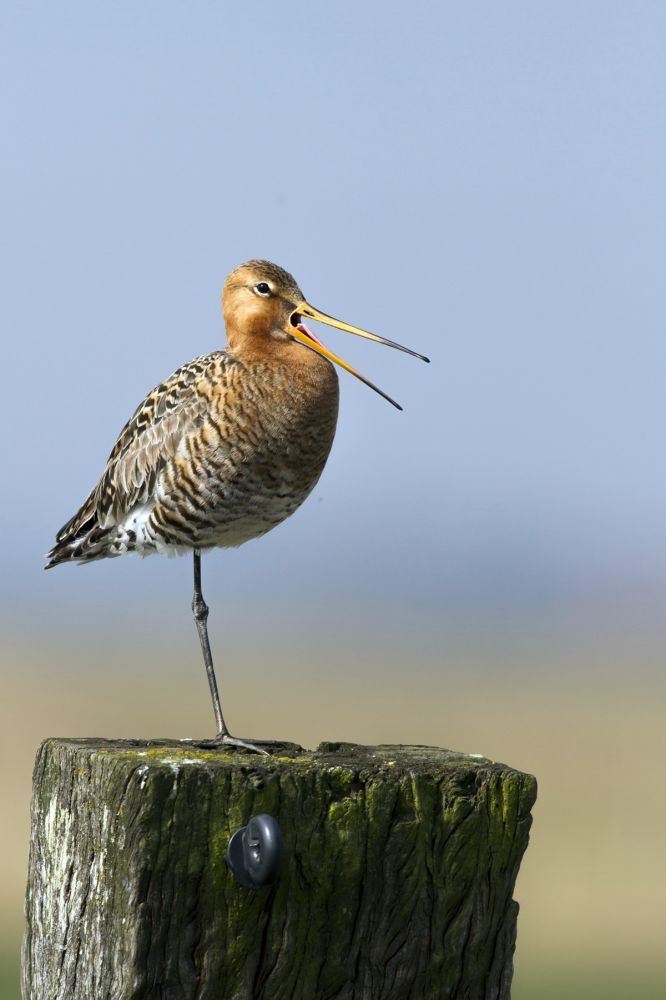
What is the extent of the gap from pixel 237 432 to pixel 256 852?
342cm

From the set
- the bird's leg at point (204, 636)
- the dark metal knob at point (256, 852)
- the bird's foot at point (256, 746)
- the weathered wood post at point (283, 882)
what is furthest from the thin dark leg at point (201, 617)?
the dark metal knob at point (256, 852)

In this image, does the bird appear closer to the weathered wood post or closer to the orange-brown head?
the orange-brown head

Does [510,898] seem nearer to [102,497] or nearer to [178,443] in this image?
[178,443]

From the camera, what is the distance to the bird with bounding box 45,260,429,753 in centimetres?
741

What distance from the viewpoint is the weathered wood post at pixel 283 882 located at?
4273mm

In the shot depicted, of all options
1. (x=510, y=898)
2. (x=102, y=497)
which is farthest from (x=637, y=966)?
(x=510, y=898)

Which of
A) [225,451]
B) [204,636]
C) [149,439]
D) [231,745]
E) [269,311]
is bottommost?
[231,745]

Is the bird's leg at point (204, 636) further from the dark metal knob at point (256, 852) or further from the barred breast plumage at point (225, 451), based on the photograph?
the dark metal knob at point (256, 852)

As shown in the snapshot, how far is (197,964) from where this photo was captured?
4.26m

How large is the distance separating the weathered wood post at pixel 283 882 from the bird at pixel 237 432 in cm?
267

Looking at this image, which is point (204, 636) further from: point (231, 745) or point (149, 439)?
point (231, 745)

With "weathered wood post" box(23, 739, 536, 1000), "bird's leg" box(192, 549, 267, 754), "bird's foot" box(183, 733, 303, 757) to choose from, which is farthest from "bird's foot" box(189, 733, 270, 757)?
"weathered wood post" box(23, 739, 536, 1000)

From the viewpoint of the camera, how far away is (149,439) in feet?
25.5

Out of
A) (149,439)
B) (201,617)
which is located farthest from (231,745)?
(149,439)
